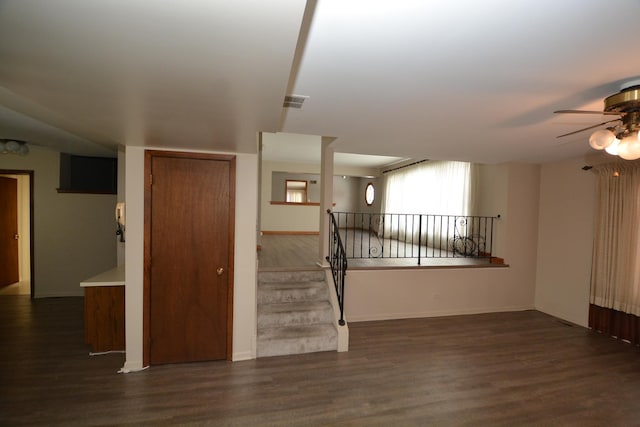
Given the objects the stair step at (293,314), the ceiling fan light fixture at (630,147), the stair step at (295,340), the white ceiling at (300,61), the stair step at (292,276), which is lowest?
the stair step at (295,340)

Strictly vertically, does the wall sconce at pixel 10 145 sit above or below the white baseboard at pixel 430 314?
above

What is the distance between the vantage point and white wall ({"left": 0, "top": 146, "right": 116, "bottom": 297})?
16.3 ft

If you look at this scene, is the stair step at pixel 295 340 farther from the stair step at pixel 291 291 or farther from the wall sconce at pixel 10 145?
the wall sconce at pixel 10 145

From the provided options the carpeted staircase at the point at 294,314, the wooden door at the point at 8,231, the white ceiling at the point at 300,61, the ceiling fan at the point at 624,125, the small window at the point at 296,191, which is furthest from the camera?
the small window at the point at 296,191

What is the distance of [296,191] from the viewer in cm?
1018

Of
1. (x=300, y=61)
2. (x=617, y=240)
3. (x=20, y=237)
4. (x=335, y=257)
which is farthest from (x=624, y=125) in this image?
(x=20, y=237)

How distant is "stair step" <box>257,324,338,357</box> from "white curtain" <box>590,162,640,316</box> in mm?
3871

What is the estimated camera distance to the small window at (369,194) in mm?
10025

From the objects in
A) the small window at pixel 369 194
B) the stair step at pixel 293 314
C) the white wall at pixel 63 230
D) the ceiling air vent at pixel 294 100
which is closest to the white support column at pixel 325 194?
the stair step at pixel 293 314

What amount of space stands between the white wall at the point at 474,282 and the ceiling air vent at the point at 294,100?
2684 mm

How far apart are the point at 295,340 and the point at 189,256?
153cm

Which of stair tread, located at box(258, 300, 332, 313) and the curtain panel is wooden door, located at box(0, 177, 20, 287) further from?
the curtain panel

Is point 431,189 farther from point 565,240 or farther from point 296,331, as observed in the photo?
point 296,331

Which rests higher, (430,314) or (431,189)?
(431,189)
